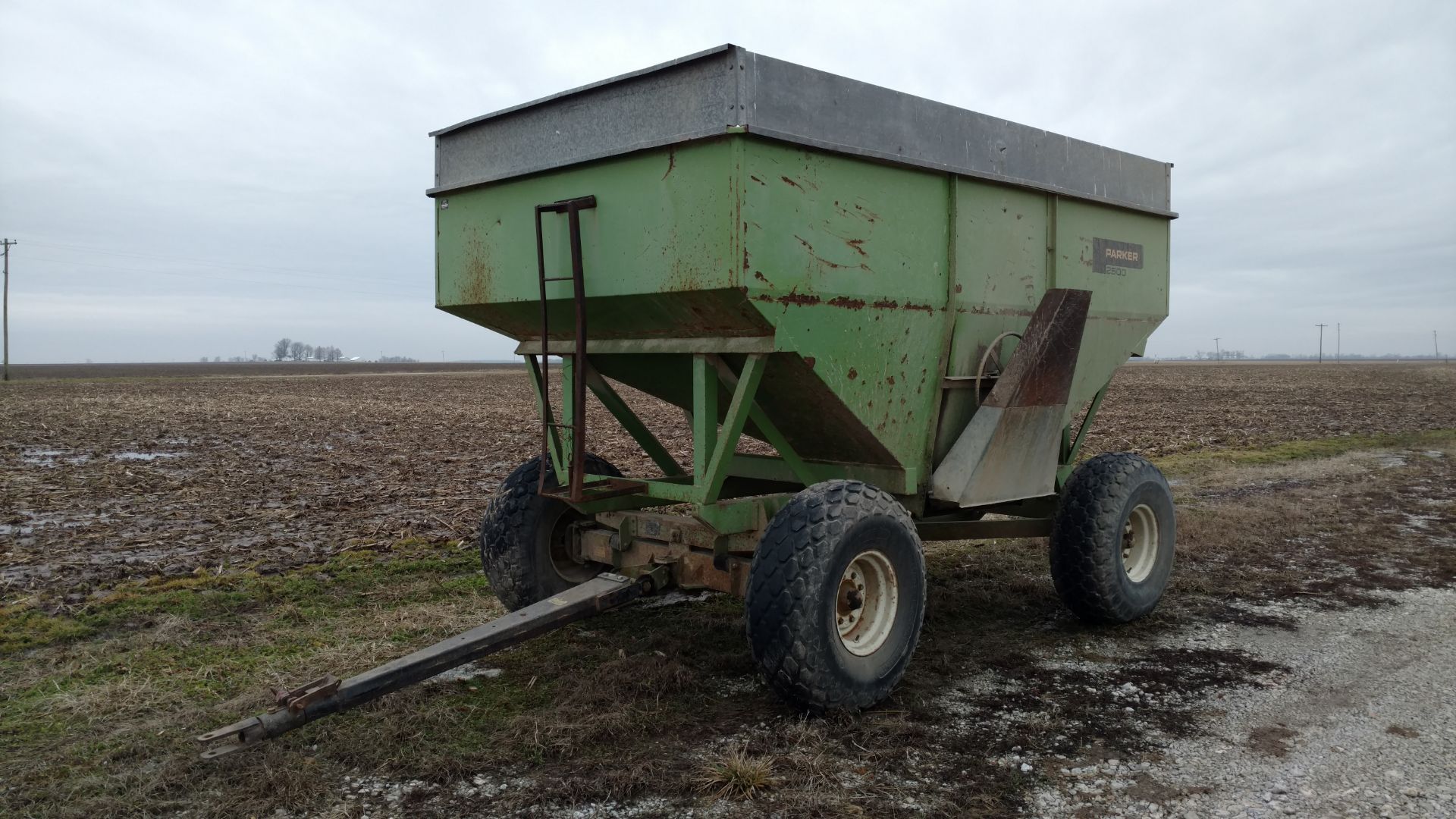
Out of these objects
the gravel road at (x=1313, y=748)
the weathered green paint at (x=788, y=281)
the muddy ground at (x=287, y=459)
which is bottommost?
the gravel road at (x=1313, y=748)

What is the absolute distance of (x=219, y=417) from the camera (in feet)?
76.4

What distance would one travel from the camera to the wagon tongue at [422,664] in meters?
3.49

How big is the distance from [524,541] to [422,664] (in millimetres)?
1557

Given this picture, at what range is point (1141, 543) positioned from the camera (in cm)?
612

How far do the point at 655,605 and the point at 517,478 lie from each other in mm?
1315

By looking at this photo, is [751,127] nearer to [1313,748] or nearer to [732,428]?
[732,428]

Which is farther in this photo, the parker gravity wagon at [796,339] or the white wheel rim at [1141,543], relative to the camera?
the white wheel rim at [1141,543]

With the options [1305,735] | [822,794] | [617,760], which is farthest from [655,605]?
[1305,735]

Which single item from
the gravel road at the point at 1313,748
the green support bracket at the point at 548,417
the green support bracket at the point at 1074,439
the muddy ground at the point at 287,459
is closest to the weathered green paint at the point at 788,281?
the green support bracket at the point at 548,417

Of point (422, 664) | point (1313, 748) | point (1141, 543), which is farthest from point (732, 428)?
point (1141, 543)

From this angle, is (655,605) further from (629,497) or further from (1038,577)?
(1038,577)

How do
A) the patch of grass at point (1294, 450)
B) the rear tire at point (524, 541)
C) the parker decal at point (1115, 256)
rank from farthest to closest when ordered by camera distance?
the patch of grass at point (1294, 450) < the parker decal at point (1115, 256) < the rear tire at point (524, 541)

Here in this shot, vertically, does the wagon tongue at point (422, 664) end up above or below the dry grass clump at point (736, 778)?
above

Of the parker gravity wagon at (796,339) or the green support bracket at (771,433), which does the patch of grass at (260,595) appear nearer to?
the parker gravity wagon at (796,339)
